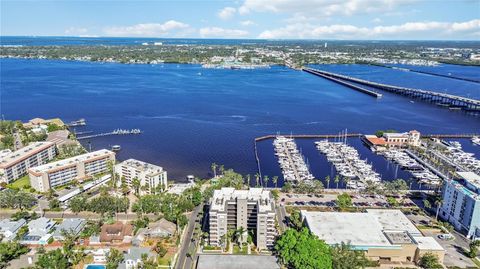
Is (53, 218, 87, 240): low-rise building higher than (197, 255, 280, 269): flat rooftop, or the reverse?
(53, 218, 87, 240): low-rise building

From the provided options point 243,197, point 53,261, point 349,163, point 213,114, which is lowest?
point 349,163

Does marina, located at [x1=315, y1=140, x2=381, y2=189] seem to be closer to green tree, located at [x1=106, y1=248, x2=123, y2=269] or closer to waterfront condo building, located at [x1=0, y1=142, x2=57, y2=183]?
green tree, located at [x1=106, y1=248, x2=123, y2=269]

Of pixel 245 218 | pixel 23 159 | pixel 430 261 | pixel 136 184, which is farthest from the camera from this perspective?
pixel 23 159

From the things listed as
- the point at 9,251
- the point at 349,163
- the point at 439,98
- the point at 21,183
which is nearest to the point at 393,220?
the point at 349,163

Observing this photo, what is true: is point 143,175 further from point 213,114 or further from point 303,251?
point 213,114

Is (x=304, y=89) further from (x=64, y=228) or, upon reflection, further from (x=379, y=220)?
(x=64, y=228)

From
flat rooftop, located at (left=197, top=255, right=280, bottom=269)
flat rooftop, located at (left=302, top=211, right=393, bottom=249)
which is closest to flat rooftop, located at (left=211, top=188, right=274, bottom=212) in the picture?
flat rooftop, located at (left=197, top=255, right=280, bottom=269)
